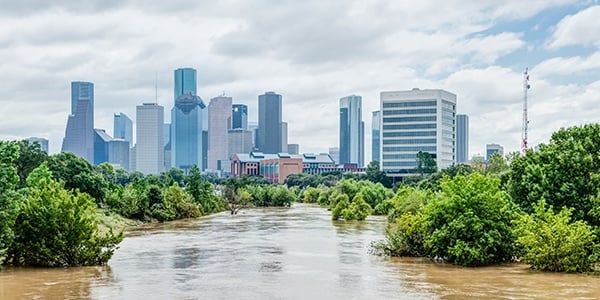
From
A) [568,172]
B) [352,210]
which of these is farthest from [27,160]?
[568,172]

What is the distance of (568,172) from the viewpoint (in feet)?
117

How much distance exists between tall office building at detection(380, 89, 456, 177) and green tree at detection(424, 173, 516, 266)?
457 ft

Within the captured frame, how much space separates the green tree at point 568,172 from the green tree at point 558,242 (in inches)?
103

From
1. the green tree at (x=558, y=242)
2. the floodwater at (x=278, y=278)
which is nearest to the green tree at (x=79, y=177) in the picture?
the floodwater at (x=278, y=278)

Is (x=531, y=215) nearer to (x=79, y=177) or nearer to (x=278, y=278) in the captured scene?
(x=278, y=278)

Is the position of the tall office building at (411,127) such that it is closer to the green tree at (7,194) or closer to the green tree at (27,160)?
the green tree at (27,160)

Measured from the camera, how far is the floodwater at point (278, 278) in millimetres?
27516

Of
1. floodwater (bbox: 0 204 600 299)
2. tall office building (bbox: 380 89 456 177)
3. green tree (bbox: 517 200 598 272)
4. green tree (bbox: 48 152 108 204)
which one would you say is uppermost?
tall office building (bbox: 380 89 456 177)

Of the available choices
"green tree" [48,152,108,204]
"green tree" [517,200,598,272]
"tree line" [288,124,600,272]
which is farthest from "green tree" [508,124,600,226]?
"green tree" [48,152,108,204]

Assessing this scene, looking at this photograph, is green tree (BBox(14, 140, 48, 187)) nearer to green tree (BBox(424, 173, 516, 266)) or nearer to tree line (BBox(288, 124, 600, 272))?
tree line (BBox(288, 124, 600, 272))

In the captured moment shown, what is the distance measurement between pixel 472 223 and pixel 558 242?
415cm

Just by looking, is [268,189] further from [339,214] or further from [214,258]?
[214,258]

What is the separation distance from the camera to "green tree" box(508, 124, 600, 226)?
3491cm

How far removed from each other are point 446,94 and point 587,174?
14608 centimetres
